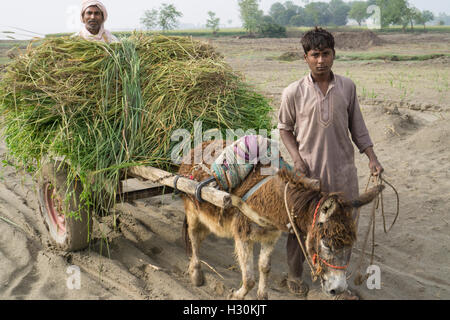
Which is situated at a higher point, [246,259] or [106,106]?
[106,106]

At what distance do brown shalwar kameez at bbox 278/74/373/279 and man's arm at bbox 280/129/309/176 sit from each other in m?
0.03

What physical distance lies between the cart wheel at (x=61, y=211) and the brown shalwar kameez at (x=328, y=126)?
6.07 ft

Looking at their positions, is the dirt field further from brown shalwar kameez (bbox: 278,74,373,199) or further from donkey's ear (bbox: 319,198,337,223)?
donkey's ear (bbox: 319,198,337,223)

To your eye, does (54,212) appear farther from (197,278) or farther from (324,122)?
(324,122)

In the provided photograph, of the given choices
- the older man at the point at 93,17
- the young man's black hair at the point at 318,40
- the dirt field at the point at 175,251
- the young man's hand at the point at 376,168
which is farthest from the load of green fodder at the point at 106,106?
the young man's hand at the point at 376,168

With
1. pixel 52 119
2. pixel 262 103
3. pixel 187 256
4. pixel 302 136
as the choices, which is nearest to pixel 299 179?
pixel 302 136

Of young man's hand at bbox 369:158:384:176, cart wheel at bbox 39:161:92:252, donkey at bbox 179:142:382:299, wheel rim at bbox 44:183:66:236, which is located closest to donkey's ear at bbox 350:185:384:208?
donkey at bbox 179:142:382:299

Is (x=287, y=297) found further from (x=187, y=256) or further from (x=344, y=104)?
(x=344, y=104)

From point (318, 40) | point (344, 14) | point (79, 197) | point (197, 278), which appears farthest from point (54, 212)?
point (344, 14)

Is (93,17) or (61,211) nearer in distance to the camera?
(61,211)

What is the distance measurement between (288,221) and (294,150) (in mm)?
583

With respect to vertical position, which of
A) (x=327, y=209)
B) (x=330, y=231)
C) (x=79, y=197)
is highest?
(x=327, y=209)

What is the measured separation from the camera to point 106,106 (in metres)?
3.12

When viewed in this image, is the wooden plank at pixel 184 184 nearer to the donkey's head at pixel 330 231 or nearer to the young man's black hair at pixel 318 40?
the donkey's head at pixel 330 231
